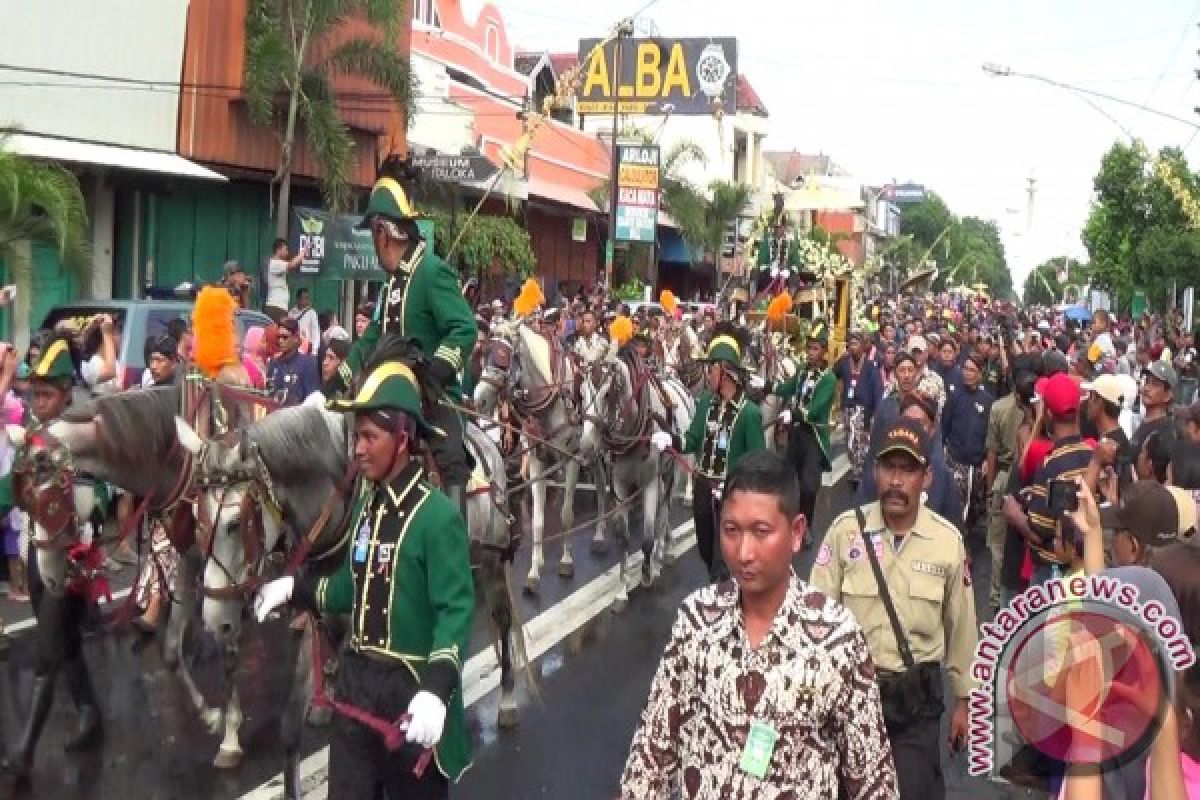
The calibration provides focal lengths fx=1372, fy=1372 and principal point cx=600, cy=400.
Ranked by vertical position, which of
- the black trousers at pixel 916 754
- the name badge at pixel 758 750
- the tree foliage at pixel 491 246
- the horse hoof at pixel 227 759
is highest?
the tree foliage at pixel 491 246

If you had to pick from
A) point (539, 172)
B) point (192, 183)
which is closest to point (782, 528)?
point (192, 183)

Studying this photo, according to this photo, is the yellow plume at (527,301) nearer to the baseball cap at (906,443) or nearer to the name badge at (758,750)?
the baseball cap at (906,443)

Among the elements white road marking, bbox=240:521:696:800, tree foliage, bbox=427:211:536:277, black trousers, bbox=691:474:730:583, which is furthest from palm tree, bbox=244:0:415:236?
black trousers, bbox=691:474:730:583

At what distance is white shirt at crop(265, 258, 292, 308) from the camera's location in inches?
706

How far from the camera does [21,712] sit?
7.91 meters

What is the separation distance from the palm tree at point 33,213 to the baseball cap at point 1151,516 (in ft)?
40.4

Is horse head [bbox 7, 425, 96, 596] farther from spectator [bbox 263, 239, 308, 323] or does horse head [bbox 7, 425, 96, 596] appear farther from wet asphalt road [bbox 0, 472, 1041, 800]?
spectator [bbox 263, 239, 308, 323]

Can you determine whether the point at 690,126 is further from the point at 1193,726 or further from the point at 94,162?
the point at 1193,726

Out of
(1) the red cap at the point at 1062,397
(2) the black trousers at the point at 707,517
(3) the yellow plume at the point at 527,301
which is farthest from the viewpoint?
(3) the yellow plume at the point at 527,301

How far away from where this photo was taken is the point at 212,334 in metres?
7.53

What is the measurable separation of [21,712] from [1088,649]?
6.85m

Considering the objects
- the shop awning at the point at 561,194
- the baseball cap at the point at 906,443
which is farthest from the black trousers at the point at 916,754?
the shop awning at the point at 561,194

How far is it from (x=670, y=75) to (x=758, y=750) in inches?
1859

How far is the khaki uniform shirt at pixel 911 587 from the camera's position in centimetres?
508
